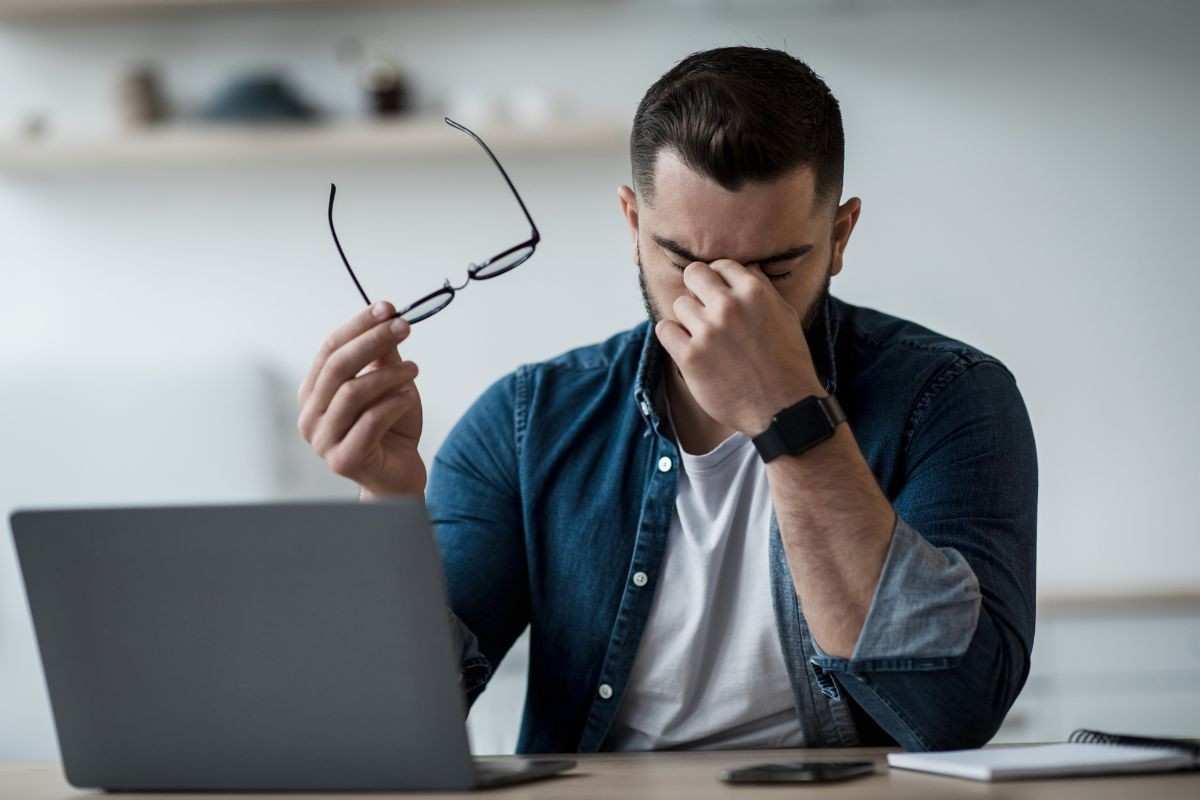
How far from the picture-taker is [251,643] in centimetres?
90

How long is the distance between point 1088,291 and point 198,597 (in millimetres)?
2206

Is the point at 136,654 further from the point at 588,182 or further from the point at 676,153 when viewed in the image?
the point at 588,182

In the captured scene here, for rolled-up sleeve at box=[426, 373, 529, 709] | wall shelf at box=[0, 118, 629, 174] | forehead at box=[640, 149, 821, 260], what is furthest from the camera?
wall shelf at box=[0, 118, 629, 174]

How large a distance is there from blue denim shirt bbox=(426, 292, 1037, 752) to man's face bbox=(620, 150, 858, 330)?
0.11m

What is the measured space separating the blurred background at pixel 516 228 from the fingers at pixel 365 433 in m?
1.44

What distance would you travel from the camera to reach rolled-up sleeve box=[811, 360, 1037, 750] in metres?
1.09

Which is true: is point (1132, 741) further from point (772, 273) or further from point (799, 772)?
point (772, 273)

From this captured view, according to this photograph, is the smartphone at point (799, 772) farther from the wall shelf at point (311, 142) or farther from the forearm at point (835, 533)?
the wall shelf at point (311, 142)

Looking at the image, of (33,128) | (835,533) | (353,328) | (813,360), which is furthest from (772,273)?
(33,128)

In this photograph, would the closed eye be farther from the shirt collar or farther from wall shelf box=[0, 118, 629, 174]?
wall shelf box=[0, 118, 629, 174]

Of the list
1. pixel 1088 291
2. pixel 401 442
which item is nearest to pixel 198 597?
pixel 401 442

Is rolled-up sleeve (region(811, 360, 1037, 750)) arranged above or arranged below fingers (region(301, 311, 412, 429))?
below

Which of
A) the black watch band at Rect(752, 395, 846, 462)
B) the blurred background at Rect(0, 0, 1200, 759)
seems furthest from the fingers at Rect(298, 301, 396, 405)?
the blurred background at Rect(0, 0, 1200, 759)

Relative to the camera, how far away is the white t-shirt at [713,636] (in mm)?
1303
